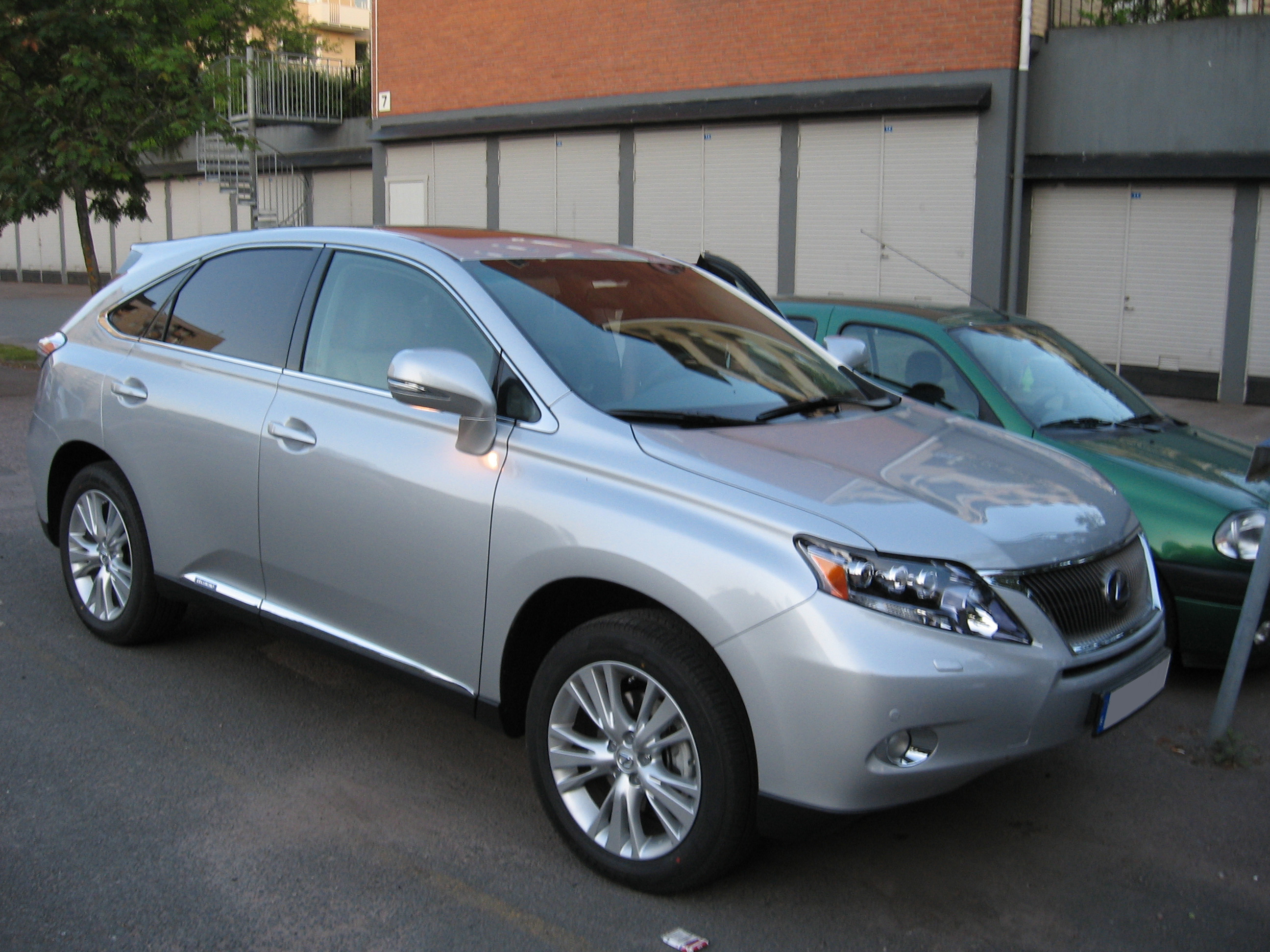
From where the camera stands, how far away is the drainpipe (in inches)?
596

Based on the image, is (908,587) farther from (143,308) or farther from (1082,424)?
(143,308)

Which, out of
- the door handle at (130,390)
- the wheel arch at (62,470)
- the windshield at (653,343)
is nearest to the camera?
the windshield at (653,343)

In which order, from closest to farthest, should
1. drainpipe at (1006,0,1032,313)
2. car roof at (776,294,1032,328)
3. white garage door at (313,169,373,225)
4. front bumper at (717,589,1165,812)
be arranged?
1. front bumper at (717,589,1165,812)
2. car roof at (776,294,1032,328)
3. drainpipe at (1006,0,1032,313)
4. white garage door at (313,169,373,225)

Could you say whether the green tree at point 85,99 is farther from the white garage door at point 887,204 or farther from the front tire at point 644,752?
the front tire at point 644,752

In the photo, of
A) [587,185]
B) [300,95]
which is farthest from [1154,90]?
[300,95]

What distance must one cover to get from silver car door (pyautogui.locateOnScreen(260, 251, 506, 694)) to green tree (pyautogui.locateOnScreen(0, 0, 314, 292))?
40.7 feet

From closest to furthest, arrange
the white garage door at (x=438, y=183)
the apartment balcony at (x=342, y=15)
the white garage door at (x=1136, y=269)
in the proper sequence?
the white garage door at (x=1136, y=269)
the white garage door at (x=438, y=183)
the apartment balcony at (x=342, y=15)

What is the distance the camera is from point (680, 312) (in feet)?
14.4

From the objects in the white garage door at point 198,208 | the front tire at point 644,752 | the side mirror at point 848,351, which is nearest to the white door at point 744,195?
the side mirror at point 848,351

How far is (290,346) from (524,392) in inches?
46.1

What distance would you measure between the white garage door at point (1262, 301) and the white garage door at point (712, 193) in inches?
244

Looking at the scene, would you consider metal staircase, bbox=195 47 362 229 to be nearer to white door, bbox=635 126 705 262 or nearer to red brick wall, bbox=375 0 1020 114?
red brick wall, bbox=375 0 1020 114

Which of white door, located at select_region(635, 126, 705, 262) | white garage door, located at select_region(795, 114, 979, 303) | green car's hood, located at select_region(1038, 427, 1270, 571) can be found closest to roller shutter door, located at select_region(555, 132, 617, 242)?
white door, located at select_region(635, 126, 705, 262)

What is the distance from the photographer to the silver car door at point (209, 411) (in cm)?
440
